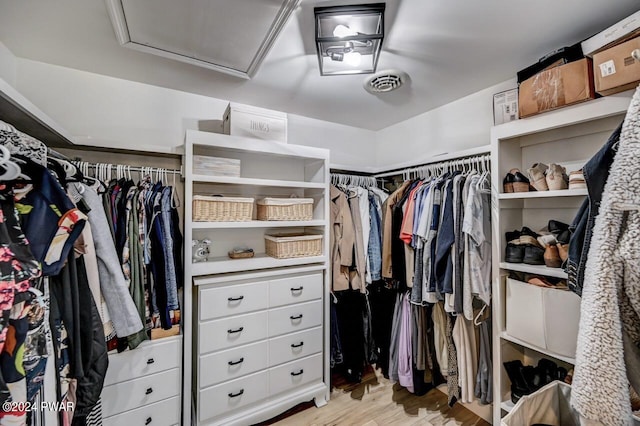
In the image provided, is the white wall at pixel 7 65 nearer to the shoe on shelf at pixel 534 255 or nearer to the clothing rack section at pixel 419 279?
the clothing rack section at pixel 419 279

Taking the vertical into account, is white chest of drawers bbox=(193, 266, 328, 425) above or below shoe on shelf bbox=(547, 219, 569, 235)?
below

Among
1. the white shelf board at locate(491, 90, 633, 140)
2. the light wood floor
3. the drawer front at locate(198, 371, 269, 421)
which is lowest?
the light wood floor

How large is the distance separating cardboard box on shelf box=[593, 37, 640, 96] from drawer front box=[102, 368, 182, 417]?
244 cm

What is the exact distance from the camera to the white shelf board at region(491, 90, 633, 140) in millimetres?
1096

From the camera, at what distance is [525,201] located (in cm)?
163

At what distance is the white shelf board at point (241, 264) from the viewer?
1617mm

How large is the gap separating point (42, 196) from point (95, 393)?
79cm

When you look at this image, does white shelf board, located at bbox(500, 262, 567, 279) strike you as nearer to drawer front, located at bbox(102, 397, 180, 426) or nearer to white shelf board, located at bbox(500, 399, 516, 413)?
white shelf board, located at bbox(500, 399, 516, 413)

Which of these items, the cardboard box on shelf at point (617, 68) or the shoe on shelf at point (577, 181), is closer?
the cardboard box on shelf at point (617, 68)

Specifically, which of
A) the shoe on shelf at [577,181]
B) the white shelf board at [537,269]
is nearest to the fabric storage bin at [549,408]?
the white shelf board at [537,269]

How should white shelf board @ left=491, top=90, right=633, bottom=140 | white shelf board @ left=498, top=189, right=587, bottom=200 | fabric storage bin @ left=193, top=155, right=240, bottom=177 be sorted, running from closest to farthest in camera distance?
1. white shelf board @ left=491, top=90, right=633, bottom=140
2. white shelf board @ left=498, top=189, right=587, bottom=200
3. fabric storage bin @ left=193, top=155, right=240, bottom=177

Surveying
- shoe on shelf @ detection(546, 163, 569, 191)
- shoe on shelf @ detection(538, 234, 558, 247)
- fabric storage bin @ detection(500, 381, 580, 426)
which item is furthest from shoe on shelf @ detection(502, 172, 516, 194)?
fabric storage bin @ detection(500, 381, 580, 426)

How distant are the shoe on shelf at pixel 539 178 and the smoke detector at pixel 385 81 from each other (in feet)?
3.04

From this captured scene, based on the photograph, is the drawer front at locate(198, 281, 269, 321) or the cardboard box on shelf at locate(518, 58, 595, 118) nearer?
the cardboard box on shelf at locate(518, 58, 595, 118)
